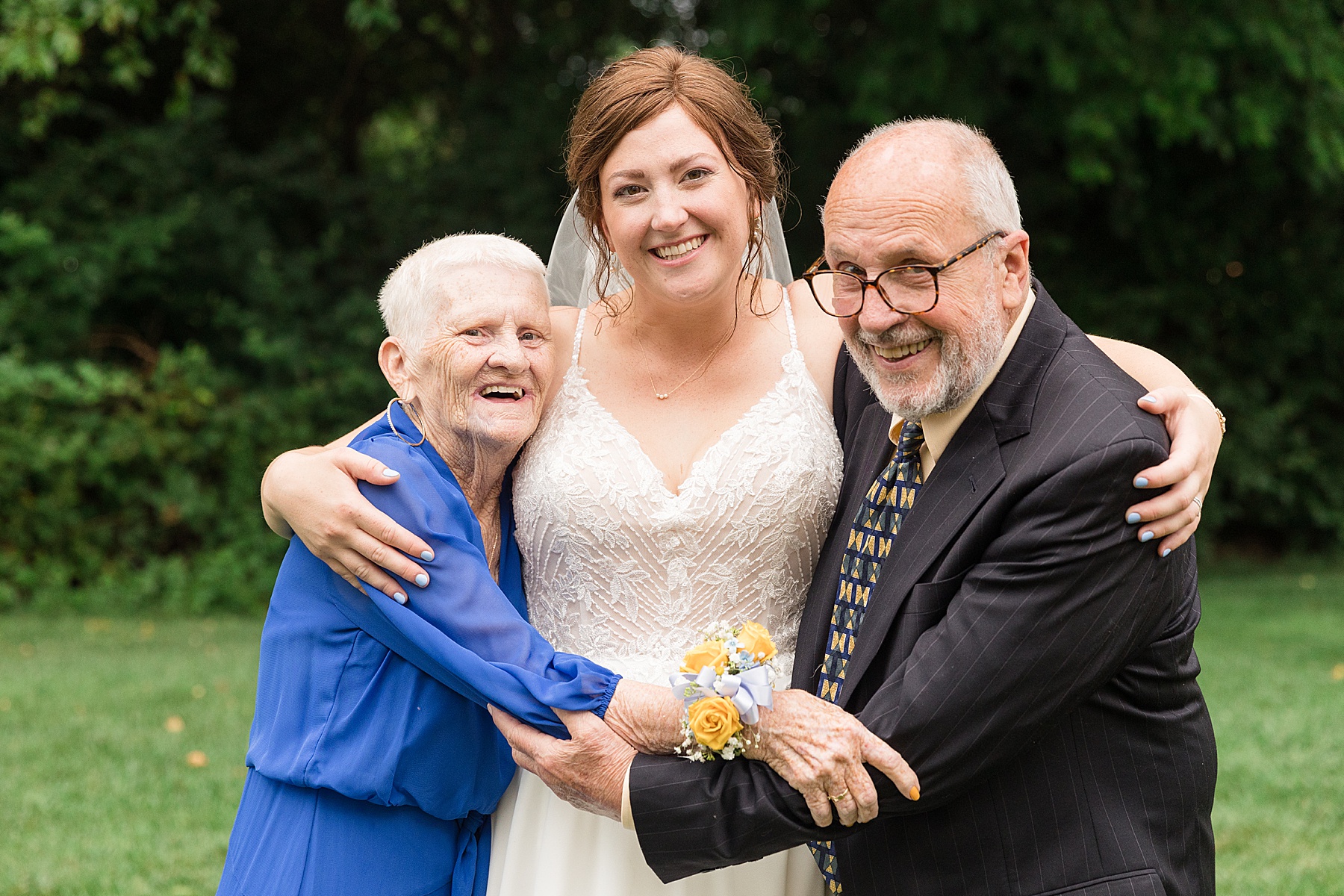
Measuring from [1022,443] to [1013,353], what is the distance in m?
0.20

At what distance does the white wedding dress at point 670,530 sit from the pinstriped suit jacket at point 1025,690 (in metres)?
0.60

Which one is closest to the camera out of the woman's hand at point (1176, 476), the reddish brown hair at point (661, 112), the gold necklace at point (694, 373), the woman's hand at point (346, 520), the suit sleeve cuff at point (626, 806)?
the woman's hand at point (1176, 476)

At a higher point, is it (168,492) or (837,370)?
(837,370)

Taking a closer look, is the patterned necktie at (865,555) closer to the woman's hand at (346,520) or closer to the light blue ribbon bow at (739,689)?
the light blue ribbon bow at (739,689)

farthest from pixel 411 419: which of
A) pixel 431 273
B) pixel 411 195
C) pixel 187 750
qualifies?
pixel 411 195

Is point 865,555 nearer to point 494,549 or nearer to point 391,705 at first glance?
point 494,549

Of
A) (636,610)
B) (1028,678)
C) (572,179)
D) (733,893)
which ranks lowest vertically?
(733,893)

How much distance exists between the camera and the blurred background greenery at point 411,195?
9.12 m

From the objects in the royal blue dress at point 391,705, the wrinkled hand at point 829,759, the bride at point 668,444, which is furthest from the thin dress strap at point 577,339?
the wrinkled hand at point 829,759

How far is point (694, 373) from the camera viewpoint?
10.5ft

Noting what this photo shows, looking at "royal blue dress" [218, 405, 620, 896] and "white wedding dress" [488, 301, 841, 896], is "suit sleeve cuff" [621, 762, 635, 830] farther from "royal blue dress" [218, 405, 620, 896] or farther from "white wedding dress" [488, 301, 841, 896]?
"white wedding dress" [488, 301, 841, 896]

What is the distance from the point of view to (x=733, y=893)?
2816mm

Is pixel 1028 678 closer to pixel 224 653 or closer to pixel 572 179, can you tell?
pixel 572 179

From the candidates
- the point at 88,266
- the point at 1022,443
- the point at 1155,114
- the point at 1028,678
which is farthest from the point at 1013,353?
the point at 88,266
